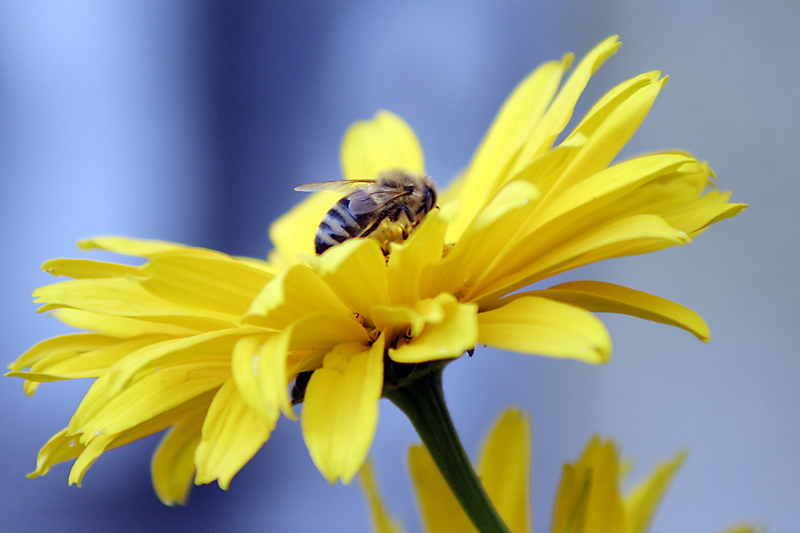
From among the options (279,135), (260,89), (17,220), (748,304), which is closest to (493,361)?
(748,304)

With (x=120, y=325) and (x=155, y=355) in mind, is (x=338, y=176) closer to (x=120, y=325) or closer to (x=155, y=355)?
(x=120, y=325)

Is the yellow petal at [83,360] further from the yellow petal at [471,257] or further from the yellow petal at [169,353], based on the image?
the yellow petal at [471,257]

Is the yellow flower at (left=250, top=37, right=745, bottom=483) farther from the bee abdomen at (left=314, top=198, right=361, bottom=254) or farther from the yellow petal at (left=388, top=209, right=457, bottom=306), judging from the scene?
the bee abdomen at (left=314, top=198, right=361, bottom=254)

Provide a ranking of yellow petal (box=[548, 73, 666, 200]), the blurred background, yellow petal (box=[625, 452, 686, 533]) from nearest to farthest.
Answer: yellow petal (box=[548, 73, 666, 200]), yellow petal (box=[625, 452, 686, 533]), the blurred background

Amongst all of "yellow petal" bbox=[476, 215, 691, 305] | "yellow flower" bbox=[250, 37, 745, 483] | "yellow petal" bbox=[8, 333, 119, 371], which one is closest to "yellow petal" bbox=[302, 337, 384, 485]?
"yellow flower" bbox=[250, 37, 745, 483]

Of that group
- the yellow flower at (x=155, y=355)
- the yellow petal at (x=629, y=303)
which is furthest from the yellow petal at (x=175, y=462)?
the yellow petal at (x=629, y=303)

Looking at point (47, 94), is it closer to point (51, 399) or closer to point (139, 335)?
point (51, 399)
